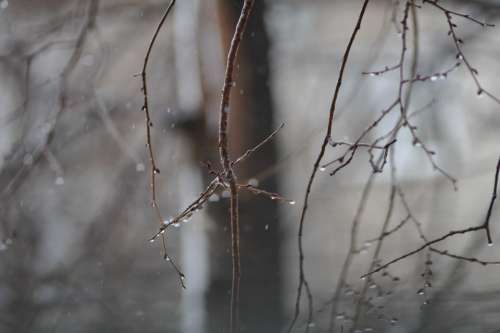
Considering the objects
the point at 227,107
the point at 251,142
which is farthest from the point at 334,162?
the point at 251,142

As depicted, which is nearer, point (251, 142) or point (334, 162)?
point (334, 162)

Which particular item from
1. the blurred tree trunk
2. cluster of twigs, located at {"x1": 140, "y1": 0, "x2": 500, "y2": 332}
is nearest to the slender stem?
cluster of twigs, located at {"x1": 140, "y1": 0, "x2": 500, "y2": 332}

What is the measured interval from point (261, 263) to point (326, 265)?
0.19m

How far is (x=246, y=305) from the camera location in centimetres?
163

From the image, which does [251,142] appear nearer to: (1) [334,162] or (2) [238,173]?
(2) [238,173]

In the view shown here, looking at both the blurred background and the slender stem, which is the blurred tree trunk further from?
the slender stem

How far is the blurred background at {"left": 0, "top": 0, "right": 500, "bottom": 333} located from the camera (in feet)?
5.55

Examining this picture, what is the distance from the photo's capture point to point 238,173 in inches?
96.8

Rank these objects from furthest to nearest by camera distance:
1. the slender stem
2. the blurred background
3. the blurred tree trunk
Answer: the blurred tree trunk → the blurred background → the slender stem

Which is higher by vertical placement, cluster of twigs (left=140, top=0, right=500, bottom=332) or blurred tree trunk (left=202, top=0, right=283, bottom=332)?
blurred tree trunk (left=202, top=0, right=283, bottom=332)

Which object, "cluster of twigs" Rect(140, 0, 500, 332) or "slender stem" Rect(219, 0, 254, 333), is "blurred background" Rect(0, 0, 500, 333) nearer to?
"cluster of twigs" Rect(140, 0, 500, 332)

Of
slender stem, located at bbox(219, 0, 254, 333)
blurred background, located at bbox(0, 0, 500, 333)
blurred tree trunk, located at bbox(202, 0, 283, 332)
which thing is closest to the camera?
slender stem, located at bbox(219, 0, 254, 333)

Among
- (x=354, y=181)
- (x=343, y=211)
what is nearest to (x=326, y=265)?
(x=343, y=211)

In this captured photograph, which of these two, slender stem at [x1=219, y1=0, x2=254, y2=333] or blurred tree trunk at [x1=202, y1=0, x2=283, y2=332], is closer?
slender stem at [x1=219, y1=0, x2=254, y2=333]
